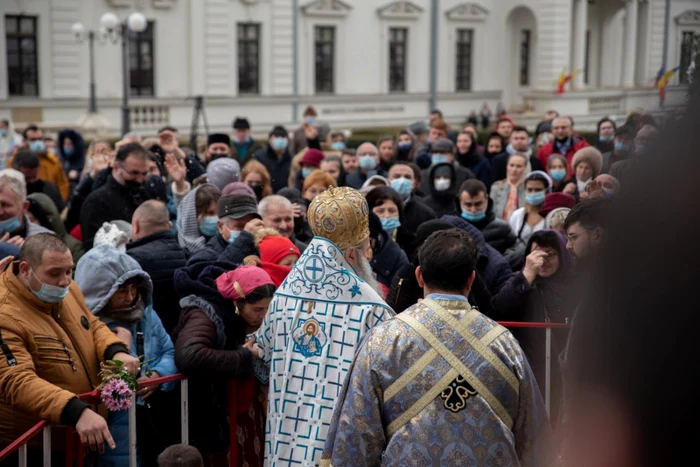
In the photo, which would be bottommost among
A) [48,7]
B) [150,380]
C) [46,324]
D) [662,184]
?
[150,380]

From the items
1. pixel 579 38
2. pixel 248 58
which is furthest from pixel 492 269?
pixel 579 38

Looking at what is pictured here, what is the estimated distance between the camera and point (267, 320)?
4344mm

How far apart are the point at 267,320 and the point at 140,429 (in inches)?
42.0

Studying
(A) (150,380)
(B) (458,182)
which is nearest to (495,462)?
(A) (150,380)

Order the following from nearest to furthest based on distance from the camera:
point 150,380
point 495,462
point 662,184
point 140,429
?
point 662,184 → point 495,462 → point 150,380 → point 140,429

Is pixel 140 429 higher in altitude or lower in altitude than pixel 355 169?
lower

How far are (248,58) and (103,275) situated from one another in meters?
32.0

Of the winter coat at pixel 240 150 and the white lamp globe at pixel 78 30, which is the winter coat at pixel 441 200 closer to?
the winter coat at pixel 240 150

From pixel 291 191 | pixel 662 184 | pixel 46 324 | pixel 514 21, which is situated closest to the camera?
pixel 662 184

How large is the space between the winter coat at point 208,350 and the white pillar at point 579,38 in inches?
1529

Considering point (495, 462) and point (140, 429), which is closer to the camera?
point (495, 462)

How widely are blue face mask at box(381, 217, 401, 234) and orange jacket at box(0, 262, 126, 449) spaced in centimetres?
298

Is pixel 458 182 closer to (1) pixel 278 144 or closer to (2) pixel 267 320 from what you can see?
(1) pixel 278 144

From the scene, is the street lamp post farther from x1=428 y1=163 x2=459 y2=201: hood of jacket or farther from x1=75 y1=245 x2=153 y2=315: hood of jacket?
x1=75 y1=245 x2=153 y2=315: hood of jacket
